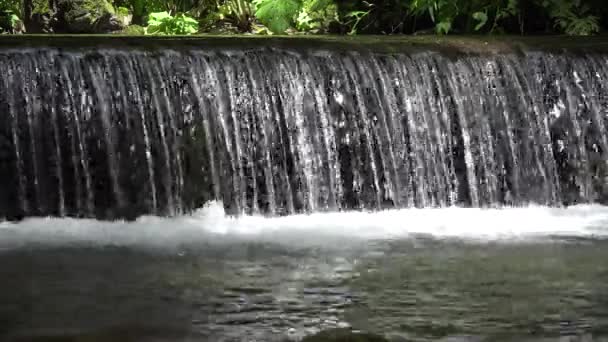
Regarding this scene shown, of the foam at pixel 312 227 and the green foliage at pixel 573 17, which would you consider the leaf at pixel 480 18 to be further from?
the foam at pixel 312 227

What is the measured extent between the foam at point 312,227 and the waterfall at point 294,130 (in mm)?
243

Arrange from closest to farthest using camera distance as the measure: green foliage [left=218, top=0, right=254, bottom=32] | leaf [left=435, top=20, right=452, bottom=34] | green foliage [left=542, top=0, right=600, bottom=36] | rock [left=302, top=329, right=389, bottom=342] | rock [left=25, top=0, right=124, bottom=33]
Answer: rock [left=302, top=329, right=389, bottom=342] → green foliage [left=542, top=0, right=600, bottom=36] → leaf [left=435, top=20, right=452, bottom=34] → rock [left=25, top=0, right=124, bottom=33] → green foliage [left=218, top=0, right=254, bottom=32]

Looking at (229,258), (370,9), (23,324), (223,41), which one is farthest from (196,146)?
(370,9)

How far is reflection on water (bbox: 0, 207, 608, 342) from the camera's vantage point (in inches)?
199

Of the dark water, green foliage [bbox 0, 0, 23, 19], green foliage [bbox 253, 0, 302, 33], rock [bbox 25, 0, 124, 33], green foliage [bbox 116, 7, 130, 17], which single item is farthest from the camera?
green foliage [bbox 116, 7, 130, 17]

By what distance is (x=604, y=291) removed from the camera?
5.86 m

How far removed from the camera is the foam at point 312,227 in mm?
7488

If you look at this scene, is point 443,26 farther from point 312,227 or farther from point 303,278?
point 303,278

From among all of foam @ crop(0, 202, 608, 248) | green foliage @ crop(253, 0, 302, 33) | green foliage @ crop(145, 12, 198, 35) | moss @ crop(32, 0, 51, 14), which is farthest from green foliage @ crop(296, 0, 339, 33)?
foam @ crop(0, 202, 608, 248)

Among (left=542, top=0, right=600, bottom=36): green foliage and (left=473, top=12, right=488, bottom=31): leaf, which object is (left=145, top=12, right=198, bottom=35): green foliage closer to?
(left=473, top=12, right=488, bottom=31): leaf

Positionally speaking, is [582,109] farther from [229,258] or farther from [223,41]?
[229,258]

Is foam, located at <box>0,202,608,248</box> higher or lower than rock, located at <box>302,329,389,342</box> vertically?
higher

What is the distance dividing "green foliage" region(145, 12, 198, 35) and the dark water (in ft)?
25.0

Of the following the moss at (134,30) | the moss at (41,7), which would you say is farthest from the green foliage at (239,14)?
the moss at (41,7)
